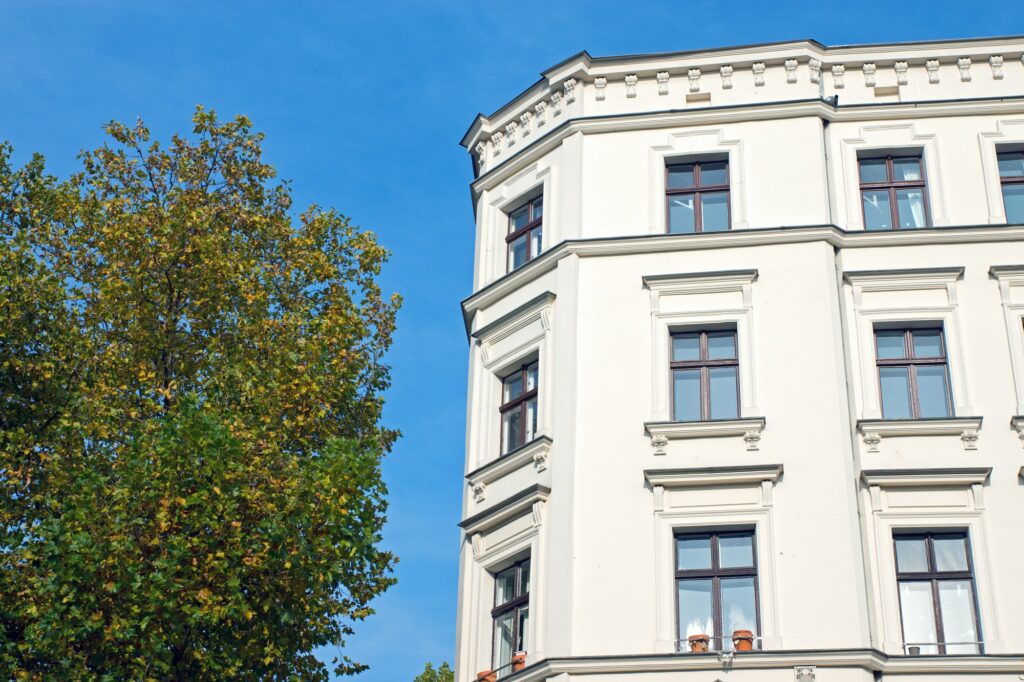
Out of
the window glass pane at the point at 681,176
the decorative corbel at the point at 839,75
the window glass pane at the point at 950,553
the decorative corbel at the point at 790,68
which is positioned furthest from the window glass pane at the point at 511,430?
the decorative corbel at the point at 839,75

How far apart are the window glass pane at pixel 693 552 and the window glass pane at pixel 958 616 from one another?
12.2 ft

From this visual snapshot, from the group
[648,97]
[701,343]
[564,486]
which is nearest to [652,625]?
[564,486]

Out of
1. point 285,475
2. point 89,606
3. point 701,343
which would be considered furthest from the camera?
point 701,343

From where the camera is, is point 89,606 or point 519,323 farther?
point 519,323

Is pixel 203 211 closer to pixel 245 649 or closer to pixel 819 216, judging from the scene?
pixel 245 649

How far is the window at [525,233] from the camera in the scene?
98.8 ft

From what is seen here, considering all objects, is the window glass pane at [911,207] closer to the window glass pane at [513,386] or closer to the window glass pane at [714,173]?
the window glass pane at [714,173]

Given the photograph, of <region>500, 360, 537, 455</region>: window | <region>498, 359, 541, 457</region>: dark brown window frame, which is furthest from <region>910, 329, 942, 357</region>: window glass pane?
<region>500, 360, 537, 455</region>: window

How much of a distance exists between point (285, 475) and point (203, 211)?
5.95m

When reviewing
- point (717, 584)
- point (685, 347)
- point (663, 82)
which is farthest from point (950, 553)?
point (663, 82)

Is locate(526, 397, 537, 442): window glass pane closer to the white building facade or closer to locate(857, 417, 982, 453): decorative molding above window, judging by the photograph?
the white building facade

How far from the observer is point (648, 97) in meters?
30.2

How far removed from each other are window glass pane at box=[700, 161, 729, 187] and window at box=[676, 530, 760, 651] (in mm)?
7401

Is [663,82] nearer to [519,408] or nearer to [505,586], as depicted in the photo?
[519,408]
